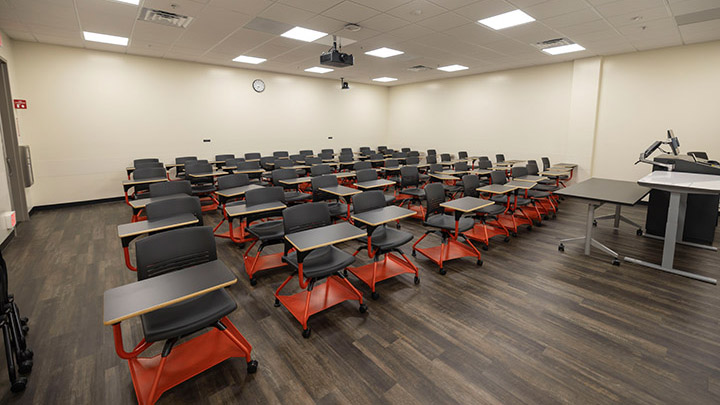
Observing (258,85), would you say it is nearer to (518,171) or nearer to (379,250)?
(518,171)

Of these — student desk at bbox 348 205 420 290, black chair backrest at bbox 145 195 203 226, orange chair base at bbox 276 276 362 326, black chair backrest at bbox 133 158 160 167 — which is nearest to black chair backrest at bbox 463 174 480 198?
student desk at bbox 348 205 420 290

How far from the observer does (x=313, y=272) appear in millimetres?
2910

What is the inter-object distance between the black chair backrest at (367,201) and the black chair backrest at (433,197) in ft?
2.29

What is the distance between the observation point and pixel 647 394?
2.21m

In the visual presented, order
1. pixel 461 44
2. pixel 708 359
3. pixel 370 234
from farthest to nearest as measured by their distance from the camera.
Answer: pixel 461 44, pixel 370 234, pixel 708 359

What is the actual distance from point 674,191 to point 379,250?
3.42m

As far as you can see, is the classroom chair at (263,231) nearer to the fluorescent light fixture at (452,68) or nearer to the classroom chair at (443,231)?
the classroom chair at (443,231)

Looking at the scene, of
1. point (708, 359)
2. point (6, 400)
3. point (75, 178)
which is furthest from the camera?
point (75, 178)

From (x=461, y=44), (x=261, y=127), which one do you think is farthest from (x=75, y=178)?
(x=461, y=44)

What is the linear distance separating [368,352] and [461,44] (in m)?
6.37

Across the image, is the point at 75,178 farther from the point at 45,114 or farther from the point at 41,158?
the point at 45,114

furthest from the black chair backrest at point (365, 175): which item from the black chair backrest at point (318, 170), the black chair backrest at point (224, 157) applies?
the black chair backrest at point (224, 157)

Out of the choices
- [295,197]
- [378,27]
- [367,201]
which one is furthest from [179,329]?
[378,27]

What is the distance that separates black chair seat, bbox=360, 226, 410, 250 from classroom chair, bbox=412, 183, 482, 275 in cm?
55
